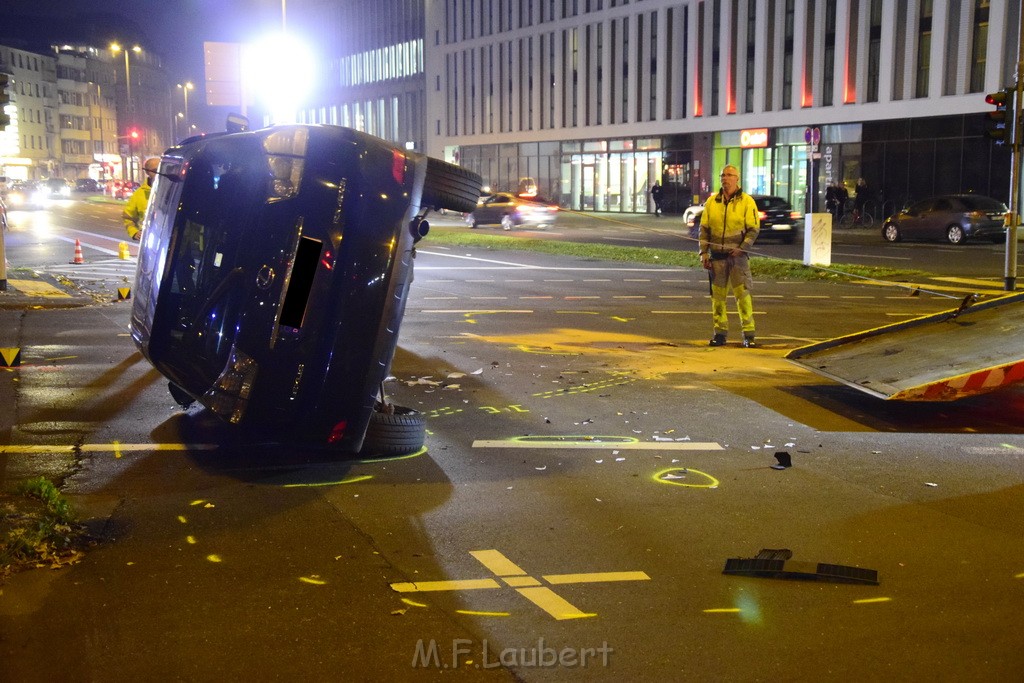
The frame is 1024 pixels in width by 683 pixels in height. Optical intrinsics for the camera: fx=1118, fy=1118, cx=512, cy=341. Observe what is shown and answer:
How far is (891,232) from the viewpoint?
3512 centimetres

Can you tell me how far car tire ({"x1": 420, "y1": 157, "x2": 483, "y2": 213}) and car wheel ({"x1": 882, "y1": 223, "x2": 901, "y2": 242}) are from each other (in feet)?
95.8

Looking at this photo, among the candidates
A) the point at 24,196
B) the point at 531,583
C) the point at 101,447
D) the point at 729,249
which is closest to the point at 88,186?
the point at 24,196

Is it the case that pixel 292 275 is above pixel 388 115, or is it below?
below

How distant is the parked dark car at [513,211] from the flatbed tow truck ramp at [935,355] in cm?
3209

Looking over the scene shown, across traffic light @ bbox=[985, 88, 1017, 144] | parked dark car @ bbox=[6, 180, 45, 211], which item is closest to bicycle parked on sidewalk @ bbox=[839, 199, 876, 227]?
traffic light @ bbox=[985, 88, 1017, 144]

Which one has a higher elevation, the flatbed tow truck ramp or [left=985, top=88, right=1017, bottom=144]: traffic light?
[left=985, top=88, right=1017, bottom=144]: traffic light

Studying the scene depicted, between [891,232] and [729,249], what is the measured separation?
958 inches

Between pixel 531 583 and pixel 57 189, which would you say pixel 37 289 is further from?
pixel 57 189

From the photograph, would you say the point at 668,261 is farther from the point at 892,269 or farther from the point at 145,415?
the point at 145,415

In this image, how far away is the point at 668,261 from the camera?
26.9 m

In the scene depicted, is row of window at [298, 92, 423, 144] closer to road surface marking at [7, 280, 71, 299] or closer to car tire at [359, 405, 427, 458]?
road surface marking at [7, 280, 71, 299]

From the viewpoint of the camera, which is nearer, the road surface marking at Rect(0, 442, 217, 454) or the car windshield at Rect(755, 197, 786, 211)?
the road surface marking at Rect(0, 442, 217, 454)

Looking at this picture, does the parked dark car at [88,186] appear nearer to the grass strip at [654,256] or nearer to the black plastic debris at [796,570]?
the grass strip at [654,256]

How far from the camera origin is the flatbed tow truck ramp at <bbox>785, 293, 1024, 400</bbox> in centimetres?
858
